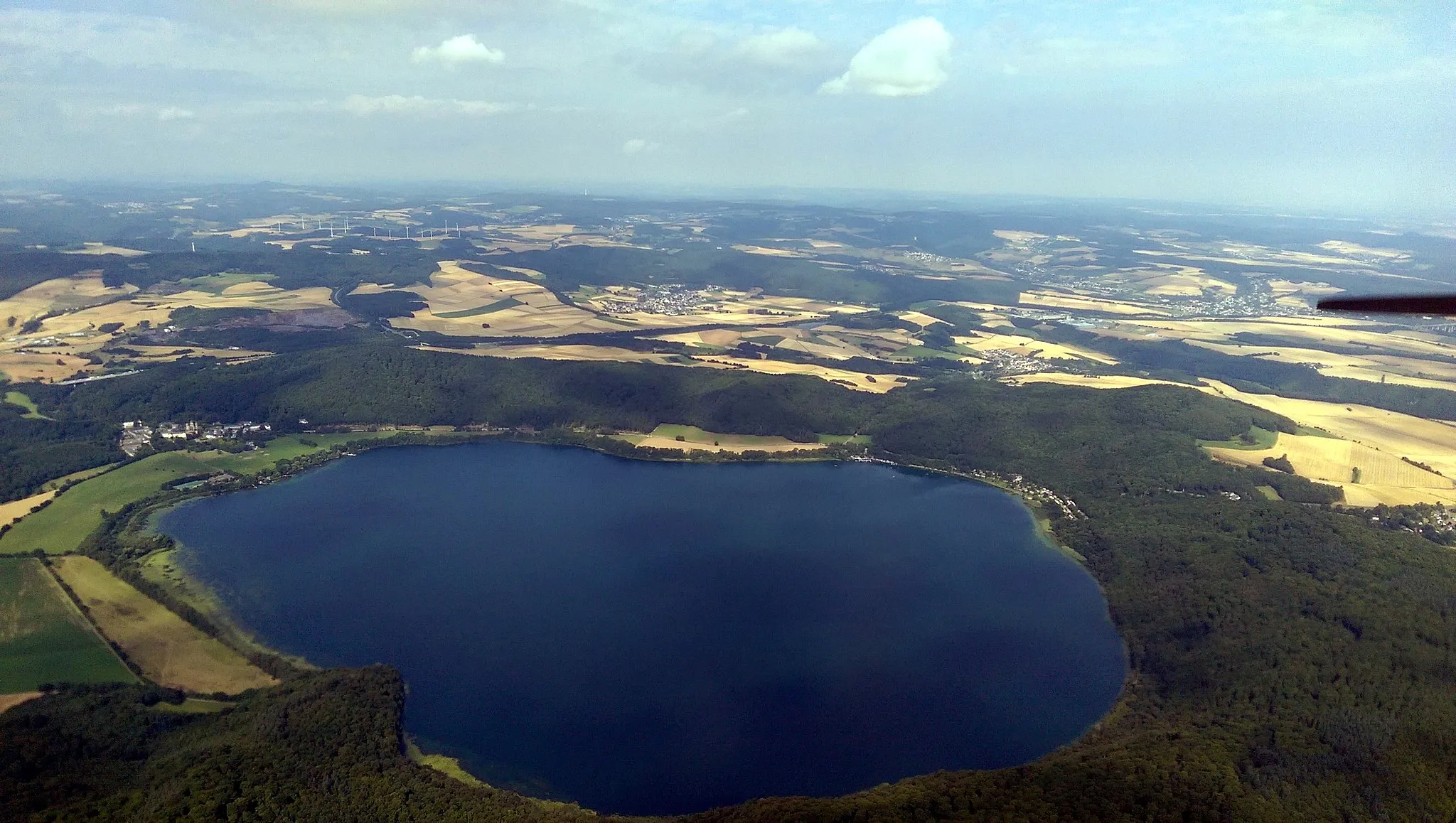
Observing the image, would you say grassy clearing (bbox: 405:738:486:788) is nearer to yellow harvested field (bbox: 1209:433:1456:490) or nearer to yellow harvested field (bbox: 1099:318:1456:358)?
yellow harvested field (bbox: 1209:433:1456:490)

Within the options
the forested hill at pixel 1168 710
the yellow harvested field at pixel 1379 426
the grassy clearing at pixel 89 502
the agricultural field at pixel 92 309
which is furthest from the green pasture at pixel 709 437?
the agricultural field at pixel 92 309

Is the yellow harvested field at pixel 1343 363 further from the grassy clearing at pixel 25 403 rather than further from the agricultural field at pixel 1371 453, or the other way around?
the grassy clearing at pixel 25 403

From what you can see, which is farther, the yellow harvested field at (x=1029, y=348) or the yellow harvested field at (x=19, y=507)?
the yellow harvested field at (x=1029, y=348)

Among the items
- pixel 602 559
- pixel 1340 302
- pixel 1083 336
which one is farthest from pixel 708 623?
pixel 1083 336

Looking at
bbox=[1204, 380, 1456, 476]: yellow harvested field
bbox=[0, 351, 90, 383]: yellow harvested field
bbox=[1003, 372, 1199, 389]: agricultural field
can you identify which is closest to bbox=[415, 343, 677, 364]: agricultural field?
bbox=[0, 351, 90, 383]: yellow harvested field

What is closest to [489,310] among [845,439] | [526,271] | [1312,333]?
[526,271]
